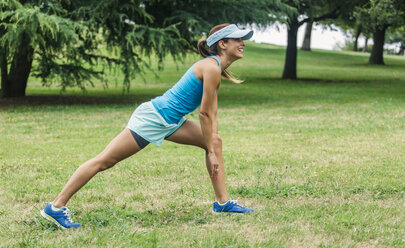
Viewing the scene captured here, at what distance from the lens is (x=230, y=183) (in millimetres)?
6477

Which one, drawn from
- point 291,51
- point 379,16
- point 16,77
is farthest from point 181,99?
point 291,51

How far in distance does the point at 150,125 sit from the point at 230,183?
7.11 feet

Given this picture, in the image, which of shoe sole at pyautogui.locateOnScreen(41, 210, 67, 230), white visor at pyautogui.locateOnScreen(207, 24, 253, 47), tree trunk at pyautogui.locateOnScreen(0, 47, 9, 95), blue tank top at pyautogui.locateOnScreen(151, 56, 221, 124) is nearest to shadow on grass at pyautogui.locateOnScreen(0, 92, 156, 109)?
tree trunk at pyautogui.locateOnScreen(0, 47, 9, 95)

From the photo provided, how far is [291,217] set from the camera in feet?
16.2

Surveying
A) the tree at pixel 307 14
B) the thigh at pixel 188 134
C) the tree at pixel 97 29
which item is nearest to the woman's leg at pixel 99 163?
the thigh at pixel 188 134

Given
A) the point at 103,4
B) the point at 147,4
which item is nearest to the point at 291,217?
the point at 103,4

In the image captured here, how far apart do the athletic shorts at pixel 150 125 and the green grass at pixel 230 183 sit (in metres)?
0.82

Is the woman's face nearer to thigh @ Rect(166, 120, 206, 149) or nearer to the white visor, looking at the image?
the white visor

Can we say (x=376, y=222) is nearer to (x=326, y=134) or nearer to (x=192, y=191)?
(x=192, y=191)

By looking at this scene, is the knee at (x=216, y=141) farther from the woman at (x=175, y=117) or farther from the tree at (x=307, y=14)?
the tree at (x=307, y=14)

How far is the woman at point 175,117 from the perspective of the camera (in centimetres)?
454

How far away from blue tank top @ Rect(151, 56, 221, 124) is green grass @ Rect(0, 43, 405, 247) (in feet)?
3.38

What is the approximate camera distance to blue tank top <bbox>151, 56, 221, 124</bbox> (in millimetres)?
4594

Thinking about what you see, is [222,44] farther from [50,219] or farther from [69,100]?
[69,100]
